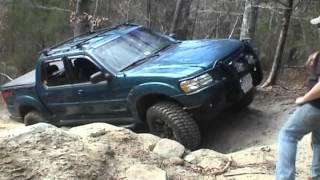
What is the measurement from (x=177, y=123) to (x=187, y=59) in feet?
2.86

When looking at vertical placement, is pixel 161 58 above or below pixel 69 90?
above

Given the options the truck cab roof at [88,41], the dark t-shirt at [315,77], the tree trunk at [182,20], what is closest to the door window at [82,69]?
the truck cab roof at [88,41]

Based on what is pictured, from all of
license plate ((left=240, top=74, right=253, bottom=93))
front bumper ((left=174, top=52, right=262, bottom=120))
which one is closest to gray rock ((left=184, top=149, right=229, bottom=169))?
front bumper ((left=174, top=52, right=262, bottom=120))

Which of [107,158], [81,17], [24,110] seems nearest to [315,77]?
[107,158]

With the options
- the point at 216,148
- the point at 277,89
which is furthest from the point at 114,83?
the point at 277,89

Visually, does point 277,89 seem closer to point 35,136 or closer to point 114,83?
point 114,83

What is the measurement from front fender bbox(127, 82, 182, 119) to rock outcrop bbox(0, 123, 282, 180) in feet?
3.41

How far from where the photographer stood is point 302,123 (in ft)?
15.4

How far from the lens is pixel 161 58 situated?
8031 mm

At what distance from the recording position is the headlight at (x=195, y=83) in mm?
7117

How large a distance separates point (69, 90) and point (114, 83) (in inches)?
38.6

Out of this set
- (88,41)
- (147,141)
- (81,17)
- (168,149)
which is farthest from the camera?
(81,17)

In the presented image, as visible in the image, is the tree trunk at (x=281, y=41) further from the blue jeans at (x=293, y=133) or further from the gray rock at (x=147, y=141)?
the blue jeans at (x=293, y=133)

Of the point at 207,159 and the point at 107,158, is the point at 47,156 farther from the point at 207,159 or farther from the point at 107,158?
the point at 207,159
